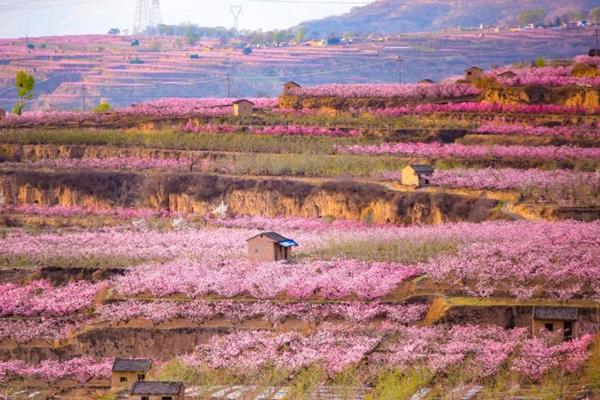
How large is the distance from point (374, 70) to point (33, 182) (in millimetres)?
112367

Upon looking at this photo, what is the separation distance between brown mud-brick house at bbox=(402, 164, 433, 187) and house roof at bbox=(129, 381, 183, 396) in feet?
99.7

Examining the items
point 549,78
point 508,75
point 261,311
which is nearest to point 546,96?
point 549,78

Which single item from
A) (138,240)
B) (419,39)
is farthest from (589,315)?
(419,39)

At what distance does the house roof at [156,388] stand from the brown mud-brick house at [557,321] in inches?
465

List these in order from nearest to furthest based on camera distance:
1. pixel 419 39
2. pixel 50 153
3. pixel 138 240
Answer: pixel 138 240, pixel 50 153, pixel 419 39

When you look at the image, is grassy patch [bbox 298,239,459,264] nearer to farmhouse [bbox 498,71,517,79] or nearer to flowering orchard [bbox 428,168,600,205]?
flowering orchard [bbox 428,168,600,205]

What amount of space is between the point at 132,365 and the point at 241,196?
1127 inches

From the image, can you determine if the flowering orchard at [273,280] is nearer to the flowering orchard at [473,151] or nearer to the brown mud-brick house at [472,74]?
the flowering orchard at [473,151]

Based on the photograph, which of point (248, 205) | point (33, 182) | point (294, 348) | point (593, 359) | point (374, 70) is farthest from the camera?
point (374, 70)

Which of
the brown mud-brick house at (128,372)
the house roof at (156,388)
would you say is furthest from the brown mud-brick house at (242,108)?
the house roof at (156,388)

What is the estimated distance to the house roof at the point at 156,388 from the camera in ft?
133

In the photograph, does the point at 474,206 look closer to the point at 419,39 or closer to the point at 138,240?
the point at 138,240

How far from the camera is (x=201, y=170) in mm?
78000

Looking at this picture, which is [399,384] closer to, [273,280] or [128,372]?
[128,372]
